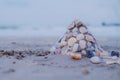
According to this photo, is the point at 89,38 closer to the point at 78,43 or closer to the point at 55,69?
the point at 78,43

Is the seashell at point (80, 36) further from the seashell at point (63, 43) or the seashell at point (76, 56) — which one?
the seashell at point (76, 56)

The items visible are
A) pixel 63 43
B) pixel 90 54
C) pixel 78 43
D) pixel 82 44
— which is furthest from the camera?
pixel 63 43

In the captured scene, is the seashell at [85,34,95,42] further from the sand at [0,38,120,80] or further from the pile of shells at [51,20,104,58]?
the sand at [0,38,120,80]

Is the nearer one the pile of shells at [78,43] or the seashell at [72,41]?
the pile of shells at [78,43]

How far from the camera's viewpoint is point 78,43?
6.19 metres

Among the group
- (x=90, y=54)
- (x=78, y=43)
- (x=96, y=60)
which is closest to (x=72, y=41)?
(x=78, y=43)

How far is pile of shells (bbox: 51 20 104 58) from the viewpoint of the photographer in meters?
6.04

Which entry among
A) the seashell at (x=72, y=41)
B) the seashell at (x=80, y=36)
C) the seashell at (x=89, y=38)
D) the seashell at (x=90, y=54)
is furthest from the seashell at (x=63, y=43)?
the seashell at (x=90, y=54)

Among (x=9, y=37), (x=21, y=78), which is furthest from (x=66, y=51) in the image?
(x=9, y=37)

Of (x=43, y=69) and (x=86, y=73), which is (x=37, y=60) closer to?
(x=43, y=69)

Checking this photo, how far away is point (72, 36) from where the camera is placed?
639 cm

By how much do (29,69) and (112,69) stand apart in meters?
1.01

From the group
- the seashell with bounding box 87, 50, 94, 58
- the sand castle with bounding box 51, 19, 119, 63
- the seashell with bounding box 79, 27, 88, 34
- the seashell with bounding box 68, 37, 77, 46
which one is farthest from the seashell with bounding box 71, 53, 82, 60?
the seashell with bounding box 79, 27, 88, 34

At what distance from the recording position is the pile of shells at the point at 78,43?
19.8 feet
